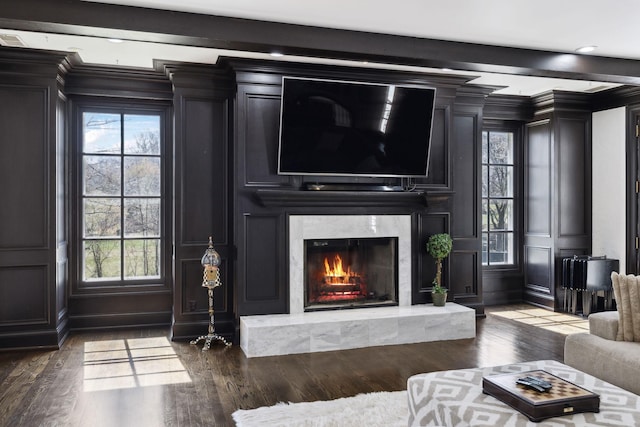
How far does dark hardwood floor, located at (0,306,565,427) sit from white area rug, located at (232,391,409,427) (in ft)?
0.46

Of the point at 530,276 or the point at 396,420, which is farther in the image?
the point at 530,276

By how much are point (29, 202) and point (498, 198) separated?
5294 mm

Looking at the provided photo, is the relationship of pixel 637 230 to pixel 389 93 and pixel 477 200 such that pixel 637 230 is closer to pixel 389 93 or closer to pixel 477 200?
pixel 477 200

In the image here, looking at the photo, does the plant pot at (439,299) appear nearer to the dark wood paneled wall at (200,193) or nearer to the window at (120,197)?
the dark wood paneled wall at (200,193)

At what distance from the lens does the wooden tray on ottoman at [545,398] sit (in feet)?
7.49

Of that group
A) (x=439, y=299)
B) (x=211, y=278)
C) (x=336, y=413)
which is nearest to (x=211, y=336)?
(x=211, y=278)

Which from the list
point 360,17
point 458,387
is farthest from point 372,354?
point 360,17

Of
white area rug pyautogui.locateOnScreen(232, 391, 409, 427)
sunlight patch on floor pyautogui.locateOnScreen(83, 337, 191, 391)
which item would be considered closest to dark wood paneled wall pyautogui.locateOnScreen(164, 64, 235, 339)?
sunlight patch on floor pyautogui.locateOnScreen(83, 337, 191, 391)

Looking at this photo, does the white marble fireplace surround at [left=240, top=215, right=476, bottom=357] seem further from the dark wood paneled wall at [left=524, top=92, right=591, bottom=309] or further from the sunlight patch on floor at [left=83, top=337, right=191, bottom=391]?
the dark wood paneled wall at [left=524, top=92, right=591, bottom=309]

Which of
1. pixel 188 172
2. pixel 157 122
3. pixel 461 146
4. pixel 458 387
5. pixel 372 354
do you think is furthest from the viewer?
pixel 461 146

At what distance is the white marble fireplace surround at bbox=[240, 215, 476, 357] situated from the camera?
4.69 meters

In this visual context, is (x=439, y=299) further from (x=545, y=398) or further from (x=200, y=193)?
(x=545, y=398)

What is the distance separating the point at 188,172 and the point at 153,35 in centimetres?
212

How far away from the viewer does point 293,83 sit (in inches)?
192
